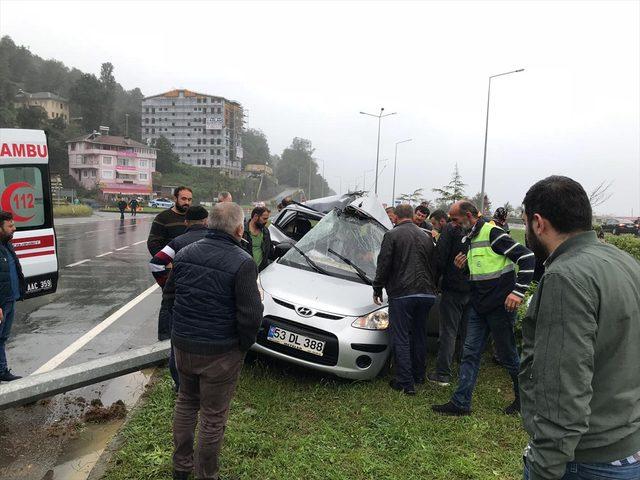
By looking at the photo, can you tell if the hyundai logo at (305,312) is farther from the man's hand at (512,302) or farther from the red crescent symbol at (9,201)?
the red crescent symbol at (9,201)

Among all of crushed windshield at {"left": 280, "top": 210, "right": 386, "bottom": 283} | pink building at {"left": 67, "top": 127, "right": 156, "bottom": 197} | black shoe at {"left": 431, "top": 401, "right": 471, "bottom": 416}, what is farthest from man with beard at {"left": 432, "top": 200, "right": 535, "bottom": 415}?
pink building at {"left": 67, "top": 127, "right": 156, "bottom": 197}

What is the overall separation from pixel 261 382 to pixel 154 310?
3.85 m

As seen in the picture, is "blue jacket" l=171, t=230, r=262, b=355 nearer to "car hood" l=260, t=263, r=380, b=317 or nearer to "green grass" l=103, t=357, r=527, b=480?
"green grass" l=103, t=357, r=527, b=480

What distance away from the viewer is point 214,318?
283 cm

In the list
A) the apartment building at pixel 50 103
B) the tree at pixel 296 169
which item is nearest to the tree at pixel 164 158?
the apartment building at pixel 50 103

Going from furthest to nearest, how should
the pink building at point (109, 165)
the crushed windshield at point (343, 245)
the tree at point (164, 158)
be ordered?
the tree at point (164, 158) < the pink building at point (109, 165) < the crushed windshield at point (343, 245)

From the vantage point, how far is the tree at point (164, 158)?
100000 mm

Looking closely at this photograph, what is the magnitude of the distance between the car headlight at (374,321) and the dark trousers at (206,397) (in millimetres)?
1724

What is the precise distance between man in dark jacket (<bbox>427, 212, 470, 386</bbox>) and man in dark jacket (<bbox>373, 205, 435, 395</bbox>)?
0.54 feet

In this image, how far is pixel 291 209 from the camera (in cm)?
916

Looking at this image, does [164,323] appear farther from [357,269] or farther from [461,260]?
[461,260]

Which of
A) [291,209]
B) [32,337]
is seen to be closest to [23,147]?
[32,337]

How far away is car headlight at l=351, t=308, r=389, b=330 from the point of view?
4490 mm

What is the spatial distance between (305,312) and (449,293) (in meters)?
1.57
